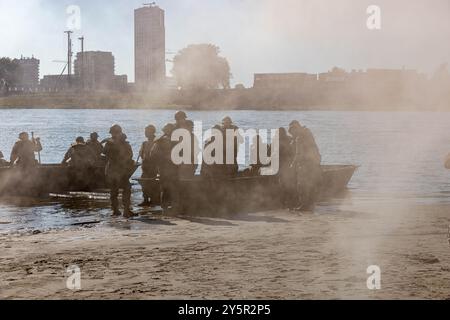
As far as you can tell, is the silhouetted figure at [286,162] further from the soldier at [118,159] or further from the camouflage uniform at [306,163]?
the soldier at [118,159]

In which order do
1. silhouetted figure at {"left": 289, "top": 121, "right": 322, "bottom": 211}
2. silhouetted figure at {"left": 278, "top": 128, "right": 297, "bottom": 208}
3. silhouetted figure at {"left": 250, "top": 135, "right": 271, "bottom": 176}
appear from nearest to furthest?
silhouetted figure at {"left": 289, "top": 121, "right": 322, "bottom": 211} < silhouetted figure at {"left": 278, "top": 128, "right": 297, "bottom": 208} < silhouetted figure at {"left": 250, "top": 135, "right": 271, "bottom": 176}

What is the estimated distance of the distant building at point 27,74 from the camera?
331 ft

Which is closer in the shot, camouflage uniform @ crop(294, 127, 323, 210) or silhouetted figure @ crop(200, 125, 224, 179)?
camouflage uniform @ crop(294, 127, 323, 210)

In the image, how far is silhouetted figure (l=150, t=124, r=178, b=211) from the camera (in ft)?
40.1

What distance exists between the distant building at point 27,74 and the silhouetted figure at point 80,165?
8587cm

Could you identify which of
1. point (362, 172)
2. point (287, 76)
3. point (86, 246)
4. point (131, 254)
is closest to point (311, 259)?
point (131, 254)

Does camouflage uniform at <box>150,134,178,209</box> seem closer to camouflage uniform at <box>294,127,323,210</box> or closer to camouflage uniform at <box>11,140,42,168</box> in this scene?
camouflage uniform at <box>294,127,323,210</box>

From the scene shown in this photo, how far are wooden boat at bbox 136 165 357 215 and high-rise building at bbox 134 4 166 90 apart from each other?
321 inches

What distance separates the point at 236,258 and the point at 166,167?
13.1ft

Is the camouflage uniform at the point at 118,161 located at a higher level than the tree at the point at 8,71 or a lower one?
lower

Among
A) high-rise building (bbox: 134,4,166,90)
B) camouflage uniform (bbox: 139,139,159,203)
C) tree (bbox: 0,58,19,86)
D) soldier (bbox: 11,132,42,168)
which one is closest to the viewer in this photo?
camouflage uniform (bbox: 139,139,159,203)

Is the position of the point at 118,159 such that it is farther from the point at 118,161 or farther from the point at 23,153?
the point at 23,153

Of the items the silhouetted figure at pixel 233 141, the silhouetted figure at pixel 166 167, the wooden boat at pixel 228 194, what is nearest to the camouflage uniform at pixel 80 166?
the wooden boat at pixel 228 194

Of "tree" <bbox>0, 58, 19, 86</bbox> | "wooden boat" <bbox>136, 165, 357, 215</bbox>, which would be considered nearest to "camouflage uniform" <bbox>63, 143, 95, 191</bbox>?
"wooden boat" <bbox>136, 165, 357, 215</bbox>
